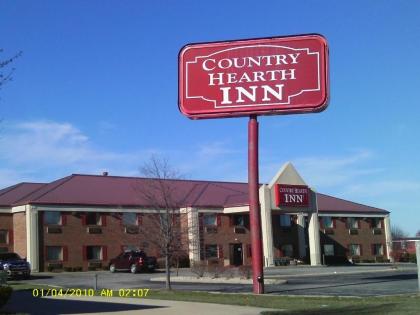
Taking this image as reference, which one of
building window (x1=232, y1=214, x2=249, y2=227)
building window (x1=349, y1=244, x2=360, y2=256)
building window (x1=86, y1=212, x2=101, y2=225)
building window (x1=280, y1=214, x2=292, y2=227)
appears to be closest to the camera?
building window (x1=86, y1=212, x2=101, y2=225)

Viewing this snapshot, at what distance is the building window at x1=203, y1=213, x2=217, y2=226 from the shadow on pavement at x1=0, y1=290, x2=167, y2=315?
1282 inches

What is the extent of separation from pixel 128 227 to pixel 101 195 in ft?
11.0

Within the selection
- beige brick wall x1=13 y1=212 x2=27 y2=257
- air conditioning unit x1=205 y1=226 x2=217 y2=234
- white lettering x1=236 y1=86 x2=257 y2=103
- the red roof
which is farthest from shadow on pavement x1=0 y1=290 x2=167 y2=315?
air conditioning unit x1=205 y1=226 x2=217 y2=234


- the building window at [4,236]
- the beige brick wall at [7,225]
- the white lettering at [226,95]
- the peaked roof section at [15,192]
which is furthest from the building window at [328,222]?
the white lettering at [226,95]

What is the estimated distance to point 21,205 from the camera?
47219 millimetres

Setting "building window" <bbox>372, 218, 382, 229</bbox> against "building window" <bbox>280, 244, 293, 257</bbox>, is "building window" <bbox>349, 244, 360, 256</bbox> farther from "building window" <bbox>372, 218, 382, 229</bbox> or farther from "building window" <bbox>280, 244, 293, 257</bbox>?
"building window" <bbox>280, 244, 293, 257</bbox>

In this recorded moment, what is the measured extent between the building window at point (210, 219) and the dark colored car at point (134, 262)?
9.62m

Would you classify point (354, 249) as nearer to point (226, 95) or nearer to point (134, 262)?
point (134, 262)

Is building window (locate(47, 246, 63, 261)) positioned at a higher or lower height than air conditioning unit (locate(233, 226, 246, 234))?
lower

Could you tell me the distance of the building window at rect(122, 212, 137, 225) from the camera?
1999 inches

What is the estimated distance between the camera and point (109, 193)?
171 ft

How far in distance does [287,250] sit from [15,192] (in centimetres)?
2420

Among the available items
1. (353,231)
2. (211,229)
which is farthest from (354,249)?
(211,229)

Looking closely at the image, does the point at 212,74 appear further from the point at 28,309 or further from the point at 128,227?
the point at 128,227
